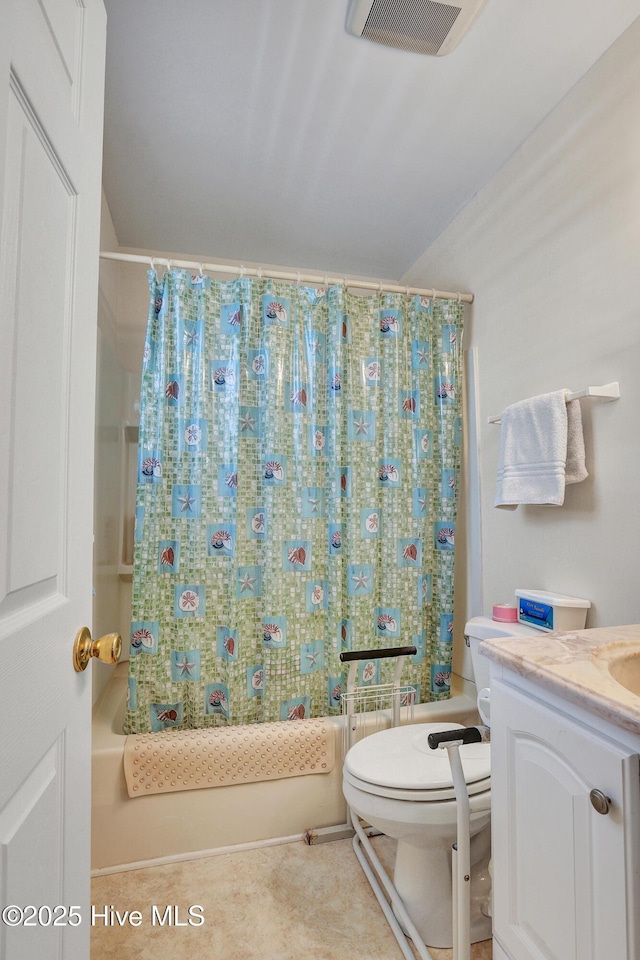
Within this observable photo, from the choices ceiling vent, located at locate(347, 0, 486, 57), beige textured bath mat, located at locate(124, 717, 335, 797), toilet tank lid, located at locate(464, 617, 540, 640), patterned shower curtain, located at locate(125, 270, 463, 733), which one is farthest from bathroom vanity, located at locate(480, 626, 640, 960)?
ceiling vent, located at locate(347, 0, 486, 57)

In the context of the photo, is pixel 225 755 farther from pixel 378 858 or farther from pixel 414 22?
pixel 414 22

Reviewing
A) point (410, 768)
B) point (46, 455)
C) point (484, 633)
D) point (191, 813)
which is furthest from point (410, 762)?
point (46, 455)

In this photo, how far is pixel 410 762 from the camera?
4.73ft

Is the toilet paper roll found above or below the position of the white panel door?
below

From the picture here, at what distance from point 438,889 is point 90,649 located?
1323 millimetres

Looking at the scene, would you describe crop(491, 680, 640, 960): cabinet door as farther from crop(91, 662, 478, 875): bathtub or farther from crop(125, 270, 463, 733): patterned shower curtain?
crop(125, 270, 463, 733): patterned shower curtain

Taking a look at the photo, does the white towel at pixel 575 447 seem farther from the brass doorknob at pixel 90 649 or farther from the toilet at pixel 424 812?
the brass doorknob at pixel 90 649

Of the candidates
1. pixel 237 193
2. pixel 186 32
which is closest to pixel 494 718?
pixel 186 32

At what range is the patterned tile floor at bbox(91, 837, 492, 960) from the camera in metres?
1.40

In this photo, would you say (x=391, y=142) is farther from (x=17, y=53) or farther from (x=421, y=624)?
(x=421, y=624)

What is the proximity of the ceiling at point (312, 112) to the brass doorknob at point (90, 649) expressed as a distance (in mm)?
1592

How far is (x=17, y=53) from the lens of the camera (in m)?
0.55

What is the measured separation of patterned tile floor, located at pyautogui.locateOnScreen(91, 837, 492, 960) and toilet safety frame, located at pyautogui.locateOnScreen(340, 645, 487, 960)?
4cm

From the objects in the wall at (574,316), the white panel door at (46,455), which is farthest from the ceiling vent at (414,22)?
the white panel door at (46,455)
